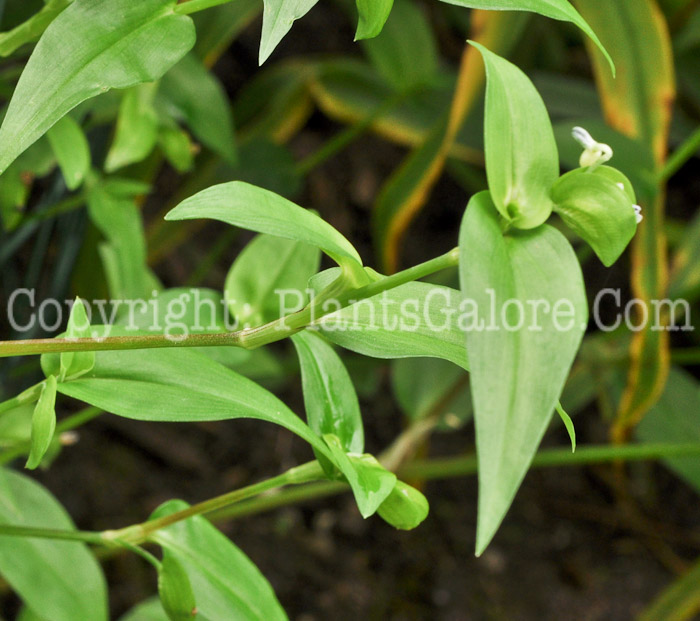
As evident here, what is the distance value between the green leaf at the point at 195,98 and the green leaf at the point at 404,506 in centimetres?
40

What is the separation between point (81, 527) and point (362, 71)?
703 millimetres

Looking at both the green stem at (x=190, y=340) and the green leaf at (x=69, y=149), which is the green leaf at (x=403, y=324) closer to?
the green stem at (x=190, y=340)

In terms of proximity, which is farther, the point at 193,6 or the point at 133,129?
the point at 133,129

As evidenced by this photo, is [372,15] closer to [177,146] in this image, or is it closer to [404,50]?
[177,146]

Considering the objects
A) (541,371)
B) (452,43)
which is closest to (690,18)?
(452,43)

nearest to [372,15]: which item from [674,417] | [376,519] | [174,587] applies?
[174,587]

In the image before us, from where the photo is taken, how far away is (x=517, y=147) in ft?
0.92

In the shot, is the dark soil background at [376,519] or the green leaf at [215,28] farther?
the dark soil background at [376,519]

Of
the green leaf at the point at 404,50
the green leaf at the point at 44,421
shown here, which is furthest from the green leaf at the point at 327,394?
the green leaf at the point at 404,50

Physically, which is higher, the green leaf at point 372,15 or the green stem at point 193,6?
the green stem at point 193,6

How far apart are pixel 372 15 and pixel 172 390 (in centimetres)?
18

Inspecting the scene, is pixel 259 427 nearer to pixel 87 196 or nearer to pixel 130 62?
pixel 87 196

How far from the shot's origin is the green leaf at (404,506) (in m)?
0.35

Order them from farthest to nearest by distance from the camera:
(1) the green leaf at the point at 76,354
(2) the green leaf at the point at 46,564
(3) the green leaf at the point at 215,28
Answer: (3) the green leaf at the point at 215,28
(2) the green leaf at the point at 46,564
(1) the green leaf at the point at 76,354
